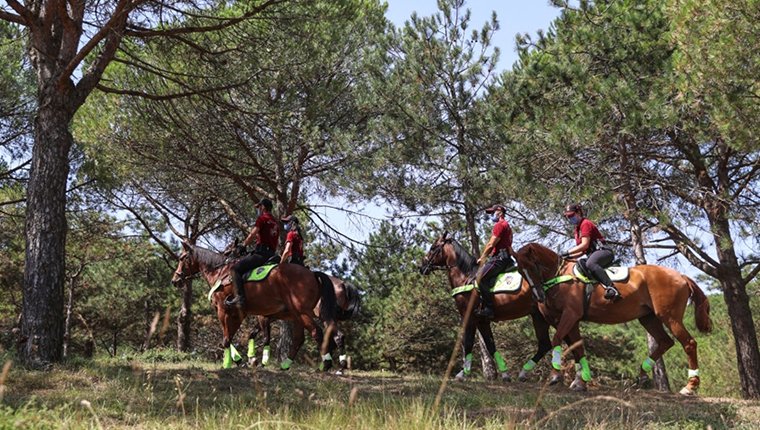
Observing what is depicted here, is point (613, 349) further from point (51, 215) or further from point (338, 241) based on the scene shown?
point (51, 215)

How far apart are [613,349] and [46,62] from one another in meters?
20.6

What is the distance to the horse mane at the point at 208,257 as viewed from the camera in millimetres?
11594

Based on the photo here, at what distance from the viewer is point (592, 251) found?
32.9 feet

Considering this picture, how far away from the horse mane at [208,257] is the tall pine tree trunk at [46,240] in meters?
3.13

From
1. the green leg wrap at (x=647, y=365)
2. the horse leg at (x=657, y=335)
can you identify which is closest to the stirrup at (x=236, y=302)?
the green leg wrap at (x=647, y=365)

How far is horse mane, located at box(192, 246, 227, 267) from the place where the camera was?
38.0 feet

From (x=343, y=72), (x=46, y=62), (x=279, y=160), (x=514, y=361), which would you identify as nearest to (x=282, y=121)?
(x=279, y=160)

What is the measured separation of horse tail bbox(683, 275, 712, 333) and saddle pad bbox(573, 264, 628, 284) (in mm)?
938

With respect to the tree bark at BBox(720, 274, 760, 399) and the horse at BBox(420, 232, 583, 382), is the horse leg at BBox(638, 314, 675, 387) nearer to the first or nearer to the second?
the horse at BBox(420, 232, 583, 382)

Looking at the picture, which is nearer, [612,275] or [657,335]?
[612,275]

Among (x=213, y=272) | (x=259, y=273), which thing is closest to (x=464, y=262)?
(x=259, y=273)

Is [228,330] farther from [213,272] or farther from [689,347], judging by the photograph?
[689,347]

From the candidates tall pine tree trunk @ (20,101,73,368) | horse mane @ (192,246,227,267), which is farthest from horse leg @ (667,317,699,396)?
tall pine tree trunk @ (20,101,73,368)

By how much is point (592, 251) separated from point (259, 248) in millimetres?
5428
